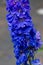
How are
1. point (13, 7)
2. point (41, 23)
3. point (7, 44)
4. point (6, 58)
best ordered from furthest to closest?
point (41, 23) → point (7, 44) → point (6, 58) → point (13, 7)

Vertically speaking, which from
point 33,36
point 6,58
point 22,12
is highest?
point 22,12

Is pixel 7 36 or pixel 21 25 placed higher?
pixel 21 25

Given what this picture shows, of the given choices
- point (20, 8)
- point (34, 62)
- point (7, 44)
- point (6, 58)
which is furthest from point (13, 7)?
point (7, 44)

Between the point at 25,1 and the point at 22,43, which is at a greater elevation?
the point at 25,1

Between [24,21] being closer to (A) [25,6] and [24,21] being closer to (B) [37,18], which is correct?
(A) [25,6]

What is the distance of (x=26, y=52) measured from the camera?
1.30 m

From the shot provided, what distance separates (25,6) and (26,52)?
0.68 ft

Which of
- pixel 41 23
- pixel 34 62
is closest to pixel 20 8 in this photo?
pixel 34 62

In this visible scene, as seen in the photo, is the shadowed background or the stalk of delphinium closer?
the stalk of delphinium

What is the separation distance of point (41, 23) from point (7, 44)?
24.5 inches

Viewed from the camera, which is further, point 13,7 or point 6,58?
point 6,58

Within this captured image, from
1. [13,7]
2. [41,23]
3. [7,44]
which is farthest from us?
[41,23]

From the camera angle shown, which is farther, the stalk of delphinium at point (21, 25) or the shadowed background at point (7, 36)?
the shadowed background at point (7, 36)

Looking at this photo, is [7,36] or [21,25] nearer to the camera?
[21,25]
